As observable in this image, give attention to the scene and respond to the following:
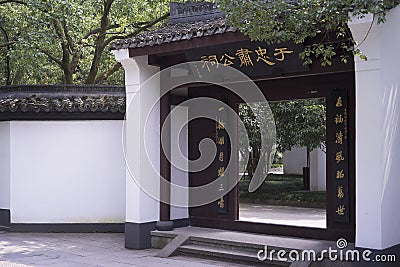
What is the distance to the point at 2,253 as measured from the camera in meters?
8.17

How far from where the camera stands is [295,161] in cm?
2058

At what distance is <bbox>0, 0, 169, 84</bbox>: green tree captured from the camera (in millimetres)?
10930

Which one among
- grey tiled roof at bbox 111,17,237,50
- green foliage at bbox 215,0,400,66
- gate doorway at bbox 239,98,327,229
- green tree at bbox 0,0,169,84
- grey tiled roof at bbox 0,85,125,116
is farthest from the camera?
gate doorway at bbox 239,98,327,229

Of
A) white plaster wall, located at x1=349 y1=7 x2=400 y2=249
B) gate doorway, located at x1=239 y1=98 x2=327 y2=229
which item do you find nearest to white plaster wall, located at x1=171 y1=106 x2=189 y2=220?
gate doorway, located at x1=239 y1=98 x2=327 y2=229

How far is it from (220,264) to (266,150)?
7533 millimetres

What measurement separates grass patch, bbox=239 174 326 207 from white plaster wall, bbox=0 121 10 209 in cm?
634

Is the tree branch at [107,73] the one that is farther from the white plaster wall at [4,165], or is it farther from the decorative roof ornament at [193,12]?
the decorative roof ornament at [193,12]

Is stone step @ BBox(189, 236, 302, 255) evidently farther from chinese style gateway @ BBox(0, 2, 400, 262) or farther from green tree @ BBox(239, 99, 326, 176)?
green tree @ BBox(239, 99, 326, 176)

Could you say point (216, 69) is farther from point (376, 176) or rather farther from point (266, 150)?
point (266, 150)

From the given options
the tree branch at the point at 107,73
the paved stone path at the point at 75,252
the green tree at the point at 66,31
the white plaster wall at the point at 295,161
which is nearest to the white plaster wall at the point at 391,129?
the paved stone path at the point at 75,252

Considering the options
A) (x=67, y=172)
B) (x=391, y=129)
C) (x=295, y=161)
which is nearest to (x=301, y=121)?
(x=67, y=172)

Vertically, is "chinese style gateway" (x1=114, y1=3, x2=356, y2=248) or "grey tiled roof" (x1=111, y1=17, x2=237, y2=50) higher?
"grey tiled roof" (x1=111, y1=17, x2=237, y2=50)

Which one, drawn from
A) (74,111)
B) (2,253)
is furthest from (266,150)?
(2,253)

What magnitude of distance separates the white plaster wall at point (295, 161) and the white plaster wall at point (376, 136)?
13.6 meters
